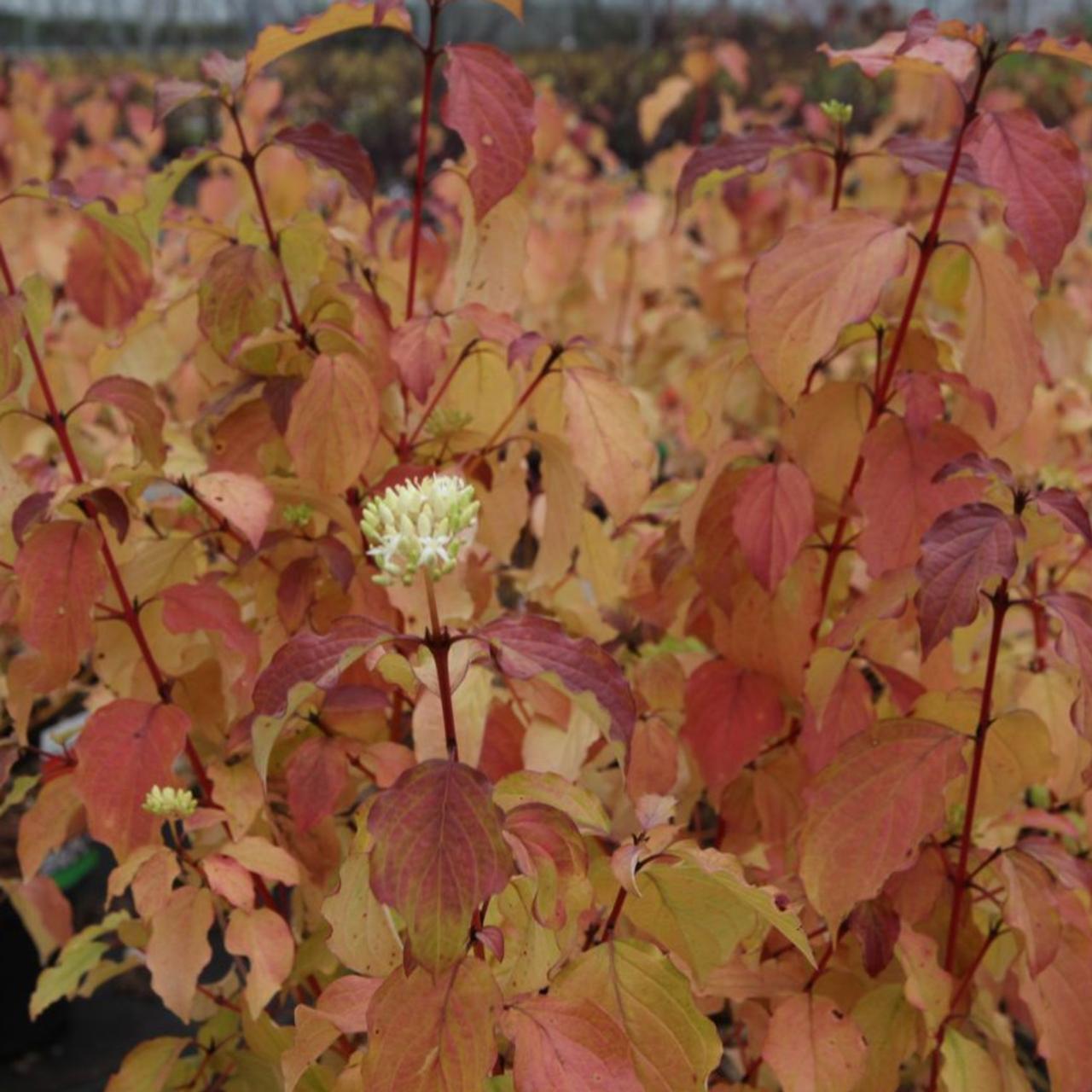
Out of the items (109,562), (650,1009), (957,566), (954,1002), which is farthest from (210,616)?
(954,1002)

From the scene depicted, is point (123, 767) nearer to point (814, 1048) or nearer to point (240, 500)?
point (240, 500)

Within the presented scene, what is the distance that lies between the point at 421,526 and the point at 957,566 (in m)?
0.38

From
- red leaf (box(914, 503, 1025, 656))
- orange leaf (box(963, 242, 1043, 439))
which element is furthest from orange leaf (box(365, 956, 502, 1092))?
orange leaf (box(963, 242, 1043, 439))

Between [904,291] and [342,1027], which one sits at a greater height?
[904,291]

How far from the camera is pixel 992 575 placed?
864 millimetres

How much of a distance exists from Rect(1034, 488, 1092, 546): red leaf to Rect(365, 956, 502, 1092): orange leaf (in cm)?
49

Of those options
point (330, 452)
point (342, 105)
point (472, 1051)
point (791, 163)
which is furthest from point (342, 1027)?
point (342, 105)

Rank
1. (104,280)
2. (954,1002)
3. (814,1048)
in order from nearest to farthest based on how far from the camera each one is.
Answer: (814,1048) < (954,1002) < (104,280)

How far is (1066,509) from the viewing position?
93cm

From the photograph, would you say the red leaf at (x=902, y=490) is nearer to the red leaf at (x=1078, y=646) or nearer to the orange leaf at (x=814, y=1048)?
the red leaf at (x=1078, y=646)

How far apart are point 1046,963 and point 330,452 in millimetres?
664

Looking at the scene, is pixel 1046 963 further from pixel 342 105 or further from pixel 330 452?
pixel 342 105

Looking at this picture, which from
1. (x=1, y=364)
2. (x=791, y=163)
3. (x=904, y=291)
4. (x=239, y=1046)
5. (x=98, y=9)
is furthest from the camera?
(x=98, y=9)

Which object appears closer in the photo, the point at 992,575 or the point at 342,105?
the point at 992,575
